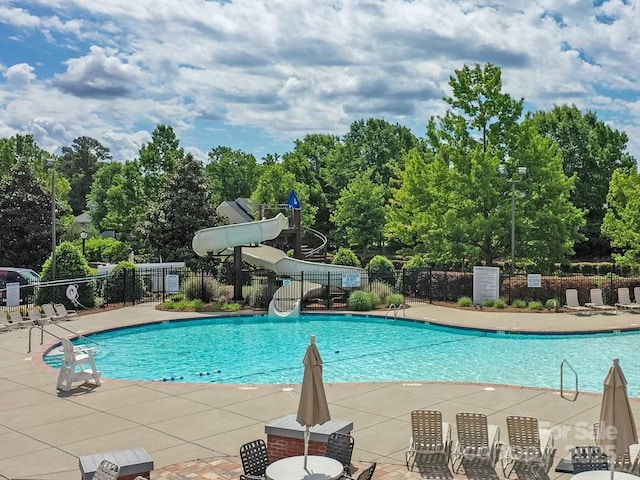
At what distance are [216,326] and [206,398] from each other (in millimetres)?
13484

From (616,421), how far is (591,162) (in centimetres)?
5478

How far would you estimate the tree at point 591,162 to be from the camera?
5684cm

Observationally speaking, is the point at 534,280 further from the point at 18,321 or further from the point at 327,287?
the point at 18,321

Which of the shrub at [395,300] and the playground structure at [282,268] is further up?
the playground structure at [282,268]

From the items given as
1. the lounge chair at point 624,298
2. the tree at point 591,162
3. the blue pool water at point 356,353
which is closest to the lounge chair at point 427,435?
the blue pool water at point 356,353

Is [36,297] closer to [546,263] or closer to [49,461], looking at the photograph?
[49,461]

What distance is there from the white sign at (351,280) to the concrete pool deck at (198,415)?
1568 centimetres

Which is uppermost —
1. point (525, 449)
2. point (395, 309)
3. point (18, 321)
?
point (395, 309)

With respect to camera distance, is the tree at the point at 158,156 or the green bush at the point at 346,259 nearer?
the green bush at the point at 346,259

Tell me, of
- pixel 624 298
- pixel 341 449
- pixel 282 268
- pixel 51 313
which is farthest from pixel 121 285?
pixel 341 449

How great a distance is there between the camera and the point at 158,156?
175 ft

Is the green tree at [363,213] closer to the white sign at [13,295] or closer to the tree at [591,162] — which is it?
the tree at [591,162]

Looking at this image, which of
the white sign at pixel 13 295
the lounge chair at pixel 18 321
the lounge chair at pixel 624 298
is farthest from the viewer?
the lounge chair at pixel 624 298

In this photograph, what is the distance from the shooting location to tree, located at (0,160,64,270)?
4128 cm
